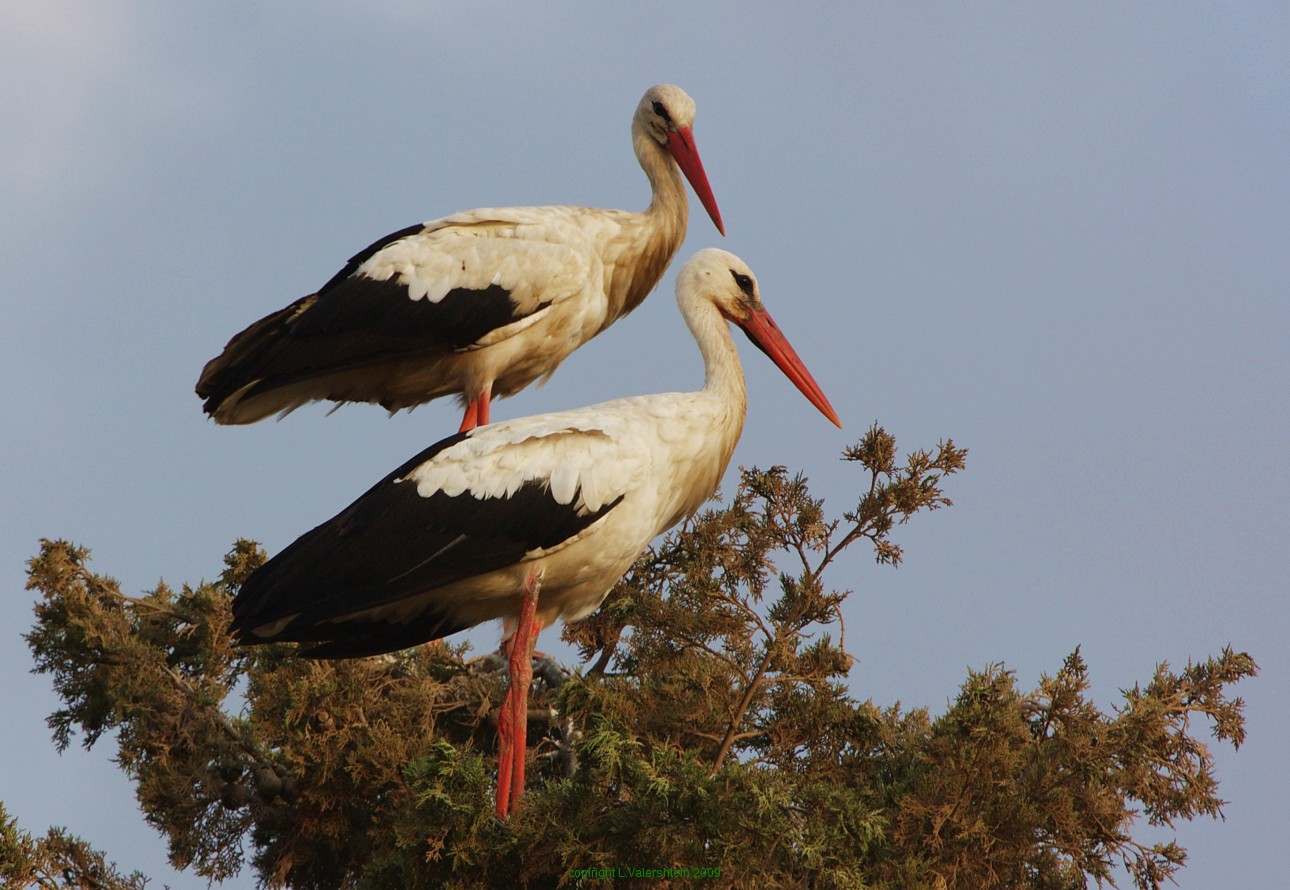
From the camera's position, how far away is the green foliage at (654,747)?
5.14 m

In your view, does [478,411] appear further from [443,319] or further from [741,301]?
[741,301]

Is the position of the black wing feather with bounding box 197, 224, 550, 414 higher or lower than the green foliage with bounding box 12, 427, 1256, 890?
higher

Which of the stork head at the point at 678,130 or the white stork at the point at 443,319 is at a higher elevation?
the stork head at the point at 678,130

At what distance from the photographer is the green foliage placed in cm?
514

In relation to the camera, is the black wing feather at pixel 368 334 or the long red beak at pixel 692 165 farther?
the long red beak at pixel 692 165

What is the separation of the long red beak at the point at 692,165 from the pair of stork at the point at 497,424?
0.01 m

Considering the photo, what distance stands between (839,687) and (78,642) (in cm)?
366

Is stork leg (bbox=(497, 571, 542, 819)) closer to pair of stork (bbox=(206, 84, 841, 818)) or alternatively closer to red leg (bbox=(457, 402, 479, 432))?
pair of stork (bbox=(206, 84, 841, 818))

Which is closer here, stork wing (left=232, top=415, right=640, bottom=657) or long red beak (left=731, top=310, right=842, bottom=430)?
stork wing (left=232, top=415, right=640, bottom=657)

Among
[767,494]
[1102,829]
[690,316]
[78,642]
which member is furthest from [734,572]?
[78,642]

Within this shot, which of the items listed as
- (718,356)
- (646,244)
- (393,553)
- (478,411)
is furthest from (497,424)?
(646,244)

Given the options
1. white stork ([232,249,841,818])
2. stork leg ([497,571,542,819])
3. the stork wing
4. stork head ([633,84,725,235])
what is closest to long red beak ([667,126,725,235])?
stork head ([633,84,725,235])

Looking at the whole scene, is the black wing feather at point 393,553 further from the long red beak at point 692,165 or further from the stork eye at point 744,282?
the long red beak at point 692,165

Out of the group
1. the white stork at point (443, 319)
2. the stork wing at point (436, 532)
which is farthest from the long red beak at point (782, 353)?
the stork wing at point (436, 532)
